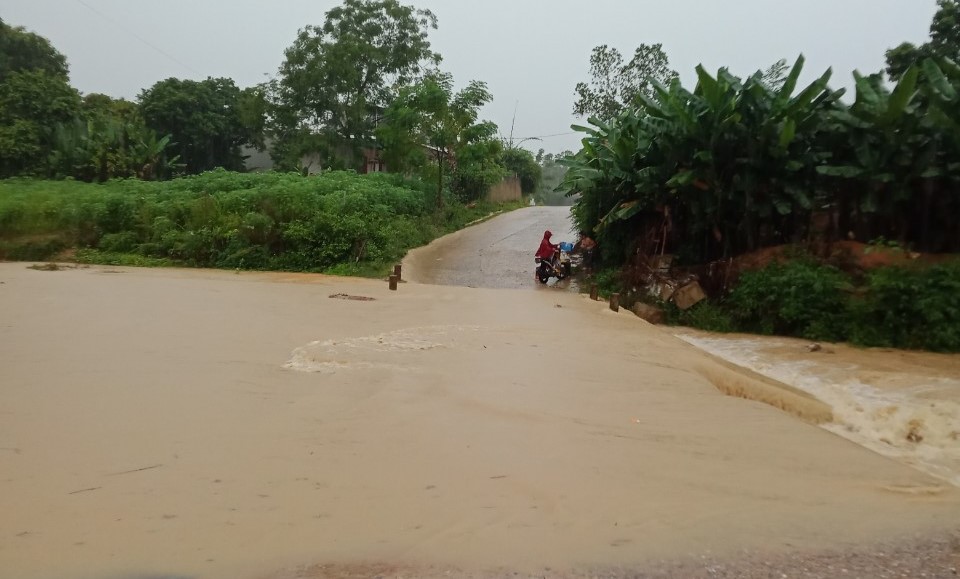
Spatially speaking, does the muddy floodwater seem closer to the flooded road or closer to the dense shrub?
the flooded road

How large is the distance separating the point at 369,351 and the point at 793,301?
7045 mm

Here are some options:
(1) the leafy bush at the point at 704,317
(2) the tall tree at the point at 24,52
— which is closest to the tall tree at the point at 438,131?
(1) the leafy bush at the point at 704,317

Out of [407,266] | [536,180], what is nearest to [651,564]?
[407,266]

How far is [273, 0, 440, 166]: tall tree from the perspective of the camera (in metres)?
29.3

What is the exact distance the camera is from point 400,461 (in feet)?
14.7

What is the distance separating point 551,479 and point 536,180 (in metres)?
36.7

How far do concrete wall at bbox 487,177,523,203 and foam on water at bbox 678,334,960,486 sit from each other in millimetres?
22060

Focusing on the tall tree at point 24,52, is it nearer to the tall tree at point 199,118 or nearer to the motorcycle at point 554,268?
the tall tree at point 199,118

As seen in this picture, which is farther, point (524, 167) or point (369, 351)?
point (524, 167)

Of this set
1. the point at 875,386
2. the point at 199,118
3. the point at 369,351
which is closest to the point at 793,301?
the point at 875,386

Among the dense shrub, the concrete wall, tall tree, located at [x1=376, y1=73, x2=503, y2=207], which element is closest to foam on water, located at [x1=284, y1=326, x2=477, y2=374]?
the dense shrub

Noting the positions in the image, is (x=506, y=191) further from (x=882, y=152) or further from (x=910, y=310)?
(x=910, y=310)

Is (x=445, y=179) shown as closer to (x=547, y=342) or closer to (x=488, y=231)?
(x=488, y=231)

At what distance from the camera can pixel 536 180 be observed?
132ft
